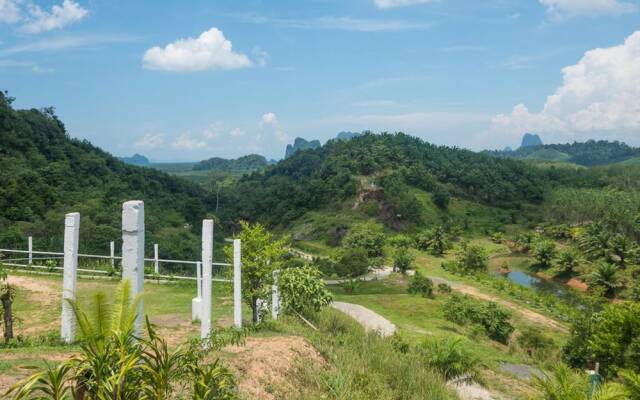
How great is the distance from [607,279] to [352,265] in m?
20.5

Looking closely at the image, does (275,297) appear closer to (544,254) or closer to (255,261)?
(255,261)

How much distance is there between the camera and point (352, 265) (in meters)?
39.6

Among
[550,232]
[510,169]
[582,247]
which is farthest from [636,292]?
[510,169]

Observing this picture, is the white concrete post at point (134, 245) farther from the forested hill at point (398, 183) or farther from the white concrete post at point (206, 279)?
the forested hill at point (398, 183)

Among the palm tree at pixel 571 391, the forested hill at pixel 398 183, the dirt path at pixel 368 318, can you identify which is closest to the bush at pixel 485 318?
the dirt path at pixel 368 318

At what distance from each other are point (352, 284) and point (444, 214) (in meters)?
45.4

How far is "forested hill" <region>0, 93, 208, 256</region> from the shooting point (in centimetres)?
3042

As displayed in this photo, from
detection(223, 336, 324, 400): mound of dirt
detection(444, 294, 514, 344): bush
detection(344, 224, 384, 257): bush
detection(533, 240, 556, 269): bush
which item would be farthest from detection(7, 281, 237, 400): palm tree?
detection(533, 240, 556, 269): bush

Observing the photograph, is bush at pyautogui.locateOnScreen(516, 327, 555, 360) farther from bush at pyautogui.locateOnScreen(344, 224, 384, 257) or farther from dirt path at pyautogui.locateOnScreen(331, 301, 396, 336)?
bush at pyautogui.locateOnScreen(344, 224, 384, 257)

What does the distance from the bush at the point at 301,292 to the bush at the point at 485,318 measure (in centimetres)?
1200

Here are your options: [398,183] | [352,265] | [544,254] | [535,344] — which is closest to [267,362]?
[535,344]

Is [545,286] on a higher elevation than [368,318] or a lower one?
lower

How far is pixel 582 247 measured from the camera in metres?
47.3

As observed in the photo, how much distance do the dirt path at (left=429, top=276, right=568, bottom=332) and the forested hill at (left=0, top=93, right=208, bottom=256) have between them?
20.4 metres
